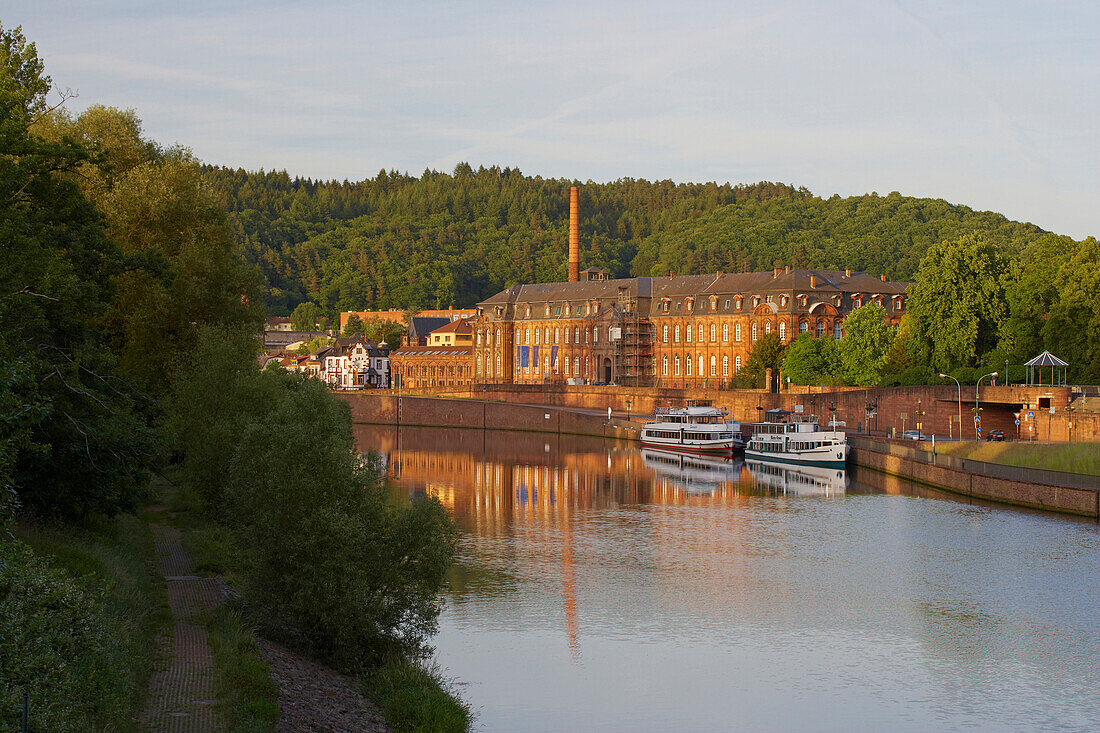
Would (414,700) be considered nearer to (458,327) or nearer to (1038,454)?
(1038,454)

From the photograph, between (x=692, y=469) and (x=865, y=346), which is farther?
(x=865, y=346)

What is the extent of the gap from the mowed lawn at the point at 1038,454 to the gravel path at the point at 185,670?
1574 inches

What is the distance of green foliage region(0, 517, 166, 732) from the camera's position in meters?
13.7

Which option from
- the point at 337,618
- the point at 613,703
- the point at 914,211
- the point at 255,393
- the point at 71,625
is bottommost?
the point at 613,703

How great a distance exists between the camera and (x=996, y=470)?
171 feet

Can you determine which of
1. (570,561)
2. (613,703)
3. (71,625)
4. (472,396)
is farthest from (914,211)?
(71,625)

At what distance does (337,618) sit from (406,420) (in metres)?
96.2

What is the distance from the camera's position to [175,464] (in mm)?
45094

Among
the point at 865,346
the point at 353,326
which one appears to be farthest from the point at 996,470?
the point at 353,326

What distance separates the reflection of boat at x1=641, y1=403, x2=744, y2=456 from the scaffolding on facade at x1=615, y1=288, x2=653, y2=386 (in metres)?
34.8

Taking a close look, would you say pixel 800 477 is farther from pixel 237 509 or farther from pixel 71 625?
pixel 71 625

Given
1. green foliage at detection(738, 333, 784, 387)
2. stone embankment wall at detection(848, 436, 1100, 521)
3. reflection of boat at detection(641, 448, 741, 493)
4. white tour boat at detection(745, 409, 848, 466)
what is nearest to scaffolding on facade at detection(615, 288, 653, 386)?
green foliage at detection(738, 333, 784, 387)

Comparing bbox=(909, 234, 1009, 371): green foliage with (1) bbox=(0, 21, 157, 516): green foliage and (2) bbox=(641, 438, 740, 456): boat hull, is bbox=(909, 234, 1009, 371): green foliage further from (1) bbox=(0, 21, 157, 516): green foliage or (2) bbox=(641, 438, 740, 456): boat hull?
(1) bbox=(0, 21, 157, 516): green foliage

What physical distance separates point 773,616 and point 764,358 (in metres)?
73.4
